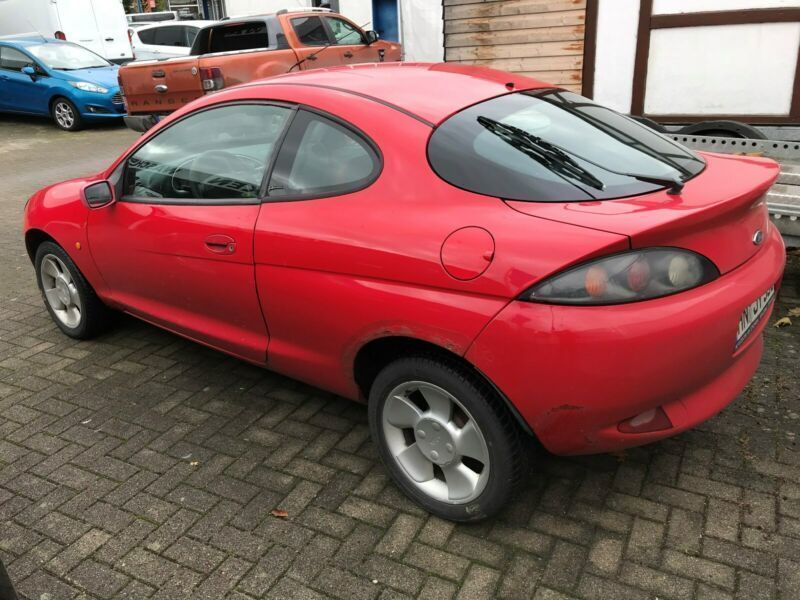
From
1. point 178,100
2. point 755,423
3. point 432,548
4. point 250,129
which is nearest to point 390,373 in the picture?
point 432,548

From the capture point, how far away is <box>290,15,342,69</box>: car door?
9445mm

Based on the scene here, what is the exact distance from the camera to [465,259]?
229 centimetres

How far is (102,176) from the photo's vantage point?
390cm

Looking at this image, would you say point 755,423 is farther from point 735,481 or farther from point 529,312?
point 529,312

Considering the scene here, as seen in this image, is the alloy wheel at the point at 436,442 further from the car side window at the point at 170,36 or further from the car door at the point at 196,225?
the car side window at the point at 170,36

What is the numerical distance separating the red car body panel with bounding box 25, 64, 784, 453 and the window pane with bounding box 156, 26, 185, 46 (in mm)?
14643

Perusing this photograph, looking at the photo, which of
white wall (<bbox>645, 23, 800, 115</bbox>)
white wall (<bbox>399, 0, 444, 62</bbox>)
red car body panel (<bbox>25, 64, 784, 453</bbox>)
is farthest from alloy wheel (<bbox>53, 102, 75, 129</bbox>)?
red car body panel (<bbox>25, 64, 784, 453</bbox>)

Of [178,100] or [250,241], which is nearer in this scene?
[250,241]

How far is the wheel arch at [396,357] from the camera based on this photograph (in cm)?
235

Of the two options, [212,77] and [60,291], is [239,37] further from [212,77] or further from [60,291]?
[60,291]

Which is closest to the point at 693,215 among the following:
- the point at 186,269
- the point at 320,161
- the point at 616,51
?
the point at 320,161

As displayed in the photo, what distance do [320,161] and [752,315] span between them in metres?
1.74

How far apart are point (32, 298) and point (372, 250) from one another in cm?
377

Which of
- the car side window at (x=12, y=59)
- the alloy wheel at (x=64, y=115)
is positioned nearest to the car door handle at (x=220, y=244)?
the alloy wheel at (x=64, y=115)
